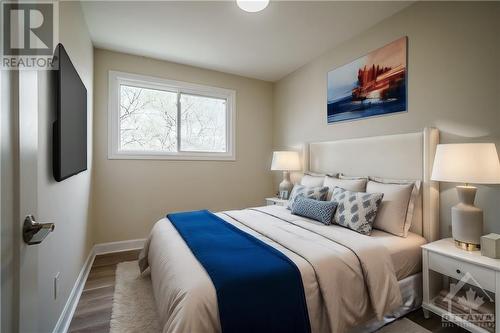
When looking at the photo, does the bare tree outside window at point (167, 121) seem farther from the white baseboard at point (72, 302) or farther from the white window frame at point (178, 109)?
the white baseboard at point (72, 302)

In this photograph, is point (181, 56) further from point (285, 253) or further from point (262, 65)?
point (285, 253)

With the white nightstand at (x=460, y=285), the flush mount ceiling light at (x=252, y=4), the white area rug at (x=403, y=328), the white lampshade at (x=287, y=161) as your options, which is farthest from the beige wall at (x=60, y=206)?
the white nightstand at (x=460, y=285)

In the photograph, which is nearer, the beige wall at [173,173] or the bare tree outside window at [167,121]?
the beige wall at [173,173]

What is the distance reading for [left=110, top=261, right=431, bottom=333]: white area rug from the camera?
65.9 inches

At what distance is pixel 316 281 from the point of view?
1359 millimetres

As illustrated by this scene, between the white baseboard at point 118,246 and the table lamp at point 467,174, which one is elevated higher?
the table lamp at point 467,174

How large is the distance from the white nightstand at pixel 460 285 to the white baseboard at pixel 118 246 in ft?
10.6

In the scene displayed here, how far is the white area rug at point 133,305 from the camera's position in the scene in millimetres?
1704

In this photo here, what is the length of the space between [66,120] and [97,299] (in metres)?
1.57

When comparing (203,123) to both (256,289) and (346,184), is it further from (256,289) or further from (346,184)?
(256,289)

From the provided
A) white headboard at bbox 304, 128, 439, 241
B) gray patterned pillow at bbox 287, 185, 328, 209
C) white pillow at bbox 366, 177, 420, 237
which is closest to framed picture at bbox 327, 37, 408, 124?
white headboard at bbox 304, 128, 439, 241

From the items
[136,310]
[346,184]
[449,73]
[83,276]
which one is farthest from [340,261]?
[83,276]

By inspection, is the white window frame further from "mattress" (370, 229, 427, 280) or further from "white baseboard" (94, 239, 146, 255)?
"mattress" (370, 229, 427, 280)

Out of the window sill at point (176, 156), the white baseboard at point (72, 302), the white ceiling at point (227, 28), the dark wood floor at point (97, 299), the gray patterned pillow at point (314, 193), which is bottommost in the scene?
the dark wood floor at point (97, 299)
